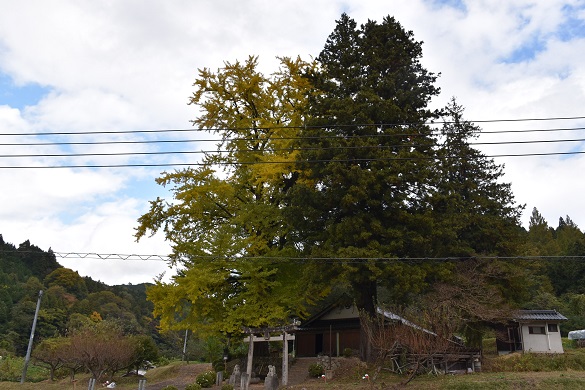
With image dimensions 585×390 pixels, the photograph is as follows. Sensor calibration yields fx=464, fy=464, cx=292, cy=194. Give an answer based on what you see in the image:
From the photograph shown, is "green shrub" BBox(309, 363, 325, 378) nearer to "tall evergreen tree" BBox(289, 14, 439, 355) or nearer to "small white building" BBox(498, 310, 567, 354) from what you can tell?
"tall evergreen tree" BBox(289, 14, 439, 355)

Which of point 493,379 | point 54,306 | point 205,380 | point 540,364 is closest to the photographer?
point 493,379

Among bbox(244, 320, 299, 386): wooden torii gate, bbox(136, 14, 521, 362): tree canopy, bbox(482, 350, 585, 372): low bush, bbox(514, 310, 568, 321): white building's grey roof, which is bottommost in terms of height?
bbox(482, 350, 585, 372): low bush

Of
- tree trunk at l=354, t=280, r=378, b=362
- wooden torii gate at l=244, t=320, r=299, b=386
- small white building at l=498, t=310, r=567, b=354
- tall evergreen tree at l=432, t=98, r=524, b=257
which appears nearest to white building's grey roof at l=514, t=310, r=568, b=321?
small white building at l=498, t=310, r=567, b=354

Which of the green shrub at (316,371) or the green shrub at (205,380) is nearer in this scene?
the green shrub at (316,371)

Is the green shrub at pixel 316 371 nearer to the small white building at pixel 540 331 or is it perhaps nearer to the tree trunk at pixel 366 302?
the tree trunk at pixel 366 302

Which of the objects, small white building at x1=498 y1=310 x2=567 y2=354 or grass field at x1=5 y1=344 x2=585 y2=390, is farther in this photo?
small white building at x1=498 y1=310 x2=567 y2=354

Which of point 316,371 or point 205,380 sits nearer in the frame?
point 316,371

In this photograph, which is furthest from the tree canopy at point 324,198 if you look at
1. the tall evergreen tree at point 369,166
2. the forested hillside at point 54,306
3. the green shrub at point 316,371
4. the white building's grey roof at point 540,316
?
the forested hillside at point 54,306

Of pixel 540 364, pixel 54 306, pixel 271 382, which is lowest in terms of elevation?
pixel 271 382

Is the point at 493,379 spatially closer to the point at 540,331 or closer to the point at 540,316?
the point at 540,316

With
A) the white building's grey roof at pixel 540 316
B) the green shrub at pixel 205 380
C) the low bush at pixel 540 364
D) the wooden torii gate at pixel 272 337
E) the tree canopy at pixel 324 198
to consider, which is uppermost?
the tree canopy at pixel 324 198

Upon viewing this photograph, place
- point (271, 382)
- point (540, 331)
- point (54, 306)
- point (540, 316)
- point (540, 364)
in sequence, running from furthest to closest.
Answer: point (54, 306) < point (540, 331) < point (540, 316) < point (540, 364) < point (271, 382)

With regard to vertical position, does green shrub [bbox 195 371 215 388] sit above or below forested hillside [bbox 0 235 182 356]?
below

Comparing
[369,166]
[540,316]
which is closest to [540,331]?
[540,316]
